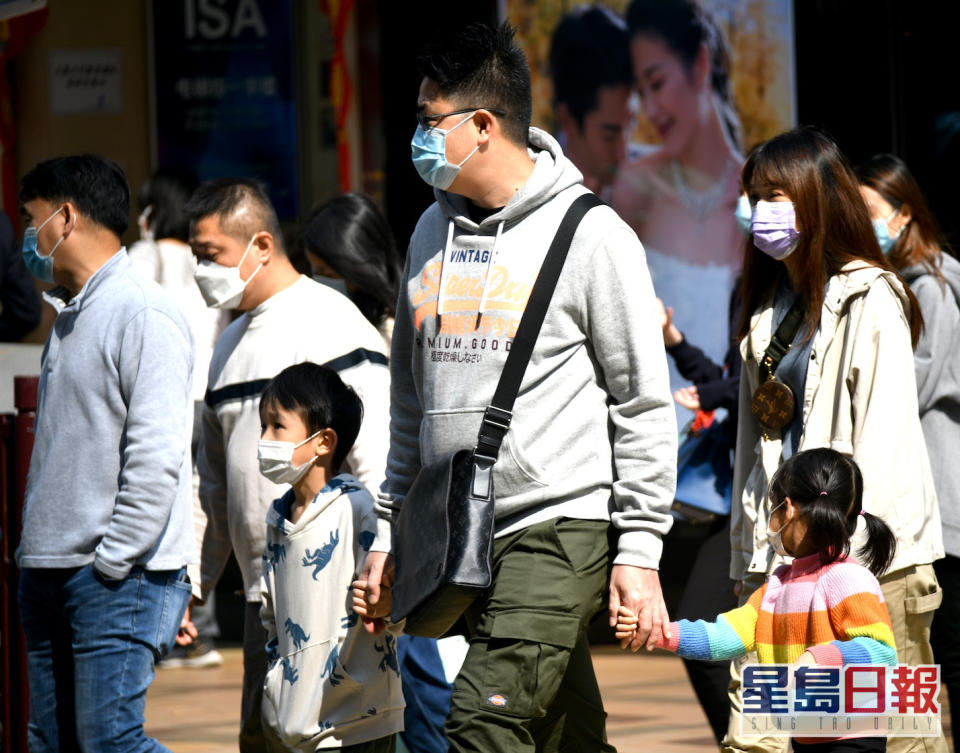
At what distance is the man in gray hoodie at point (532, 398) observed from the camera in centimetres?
369

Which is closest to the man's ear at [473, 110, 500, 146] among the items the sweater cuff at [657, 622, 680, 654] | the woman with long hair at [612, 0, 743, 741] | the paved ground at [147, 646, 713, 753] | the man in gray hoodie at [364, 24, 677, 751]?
the man in gray hoodie at [364, 24, 677, 751]

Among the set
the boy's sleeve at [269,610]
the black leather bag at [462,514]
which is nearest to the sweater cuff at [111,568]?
the boy's sleeve at [269,610]

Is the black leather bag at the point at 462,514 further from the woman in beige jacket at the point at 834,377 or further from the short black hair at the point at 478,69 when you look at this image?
the woman in beige jacket at the point at 834,377

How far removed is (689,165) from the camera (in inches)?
329

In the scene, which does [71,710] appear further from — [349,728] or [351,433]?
[351,433]

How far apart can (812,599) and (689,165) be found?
4728 millimetres

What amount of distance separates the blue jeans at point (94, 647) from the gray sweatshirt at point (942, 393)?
2.32 m

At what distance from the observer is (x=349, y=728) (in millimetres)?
4414

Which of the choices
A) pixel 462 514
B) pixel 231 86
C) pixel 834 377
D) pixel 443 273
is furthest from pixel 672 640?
pixel 231 86

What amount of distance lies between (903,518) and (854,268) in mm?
679

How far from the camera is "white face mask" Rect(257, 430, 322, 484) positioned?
179 inches

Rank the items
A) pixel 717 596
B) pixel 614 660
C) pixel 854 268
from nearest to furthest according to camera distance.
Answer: pixel 854 268 < pixel 717 596 < pixel 614 660

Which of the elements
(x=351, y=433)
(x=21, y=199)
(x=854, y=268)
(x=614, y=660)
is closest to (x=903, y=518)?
(x=854, y=268)

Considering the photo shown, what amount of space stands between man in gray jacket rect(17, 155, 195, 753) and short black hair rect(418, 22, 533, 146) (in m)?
1.12
